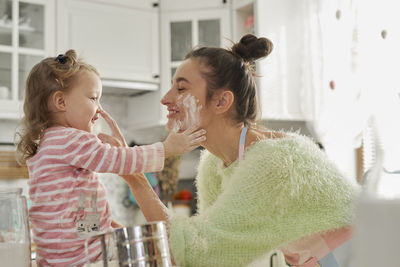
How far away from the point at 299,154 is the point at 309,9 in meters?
2.25

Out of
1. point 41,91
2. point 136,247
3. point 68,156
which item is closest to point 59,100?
point 41,91

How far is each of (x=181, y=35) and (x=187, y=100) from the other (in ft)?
6.62

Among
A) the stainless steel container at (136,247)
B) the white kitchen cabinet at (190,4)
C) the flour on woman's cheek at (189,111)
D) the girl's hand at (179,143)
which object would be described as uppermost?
the white kitchen cabinet at (190,4)

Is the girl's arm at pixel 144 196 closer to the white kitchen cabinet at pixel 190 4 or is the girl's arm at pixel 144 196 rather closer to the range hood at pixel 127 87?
the range hood at pixel 127 87

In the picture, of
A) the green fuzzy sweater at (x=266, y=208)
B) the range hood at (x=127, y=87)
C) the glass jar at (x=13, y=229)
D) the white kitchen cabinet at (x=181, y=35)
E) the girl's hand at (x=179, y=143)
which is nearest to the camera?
the glass jar at (x=13, y=229)

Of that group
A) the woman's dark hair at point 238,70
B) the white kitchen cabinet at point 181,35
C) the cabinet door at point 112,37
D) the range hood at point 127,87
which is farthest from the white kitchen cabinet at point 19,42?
the woman's dark hair at point 238,70

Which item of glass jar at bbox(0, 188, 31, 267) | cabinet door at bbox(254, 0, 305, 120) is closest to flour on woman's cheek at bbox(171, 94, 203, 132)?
glass jar at bbox(0, 188, 31, 267)

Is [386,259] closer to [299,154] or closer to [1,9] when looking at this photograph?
[299,154]

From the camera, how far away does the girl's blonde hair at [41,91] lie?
1145 millimetres

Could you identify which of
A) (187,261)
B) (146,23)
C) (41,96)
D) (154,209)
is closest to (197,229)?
(187,261)

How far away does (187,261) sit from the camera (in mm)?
861

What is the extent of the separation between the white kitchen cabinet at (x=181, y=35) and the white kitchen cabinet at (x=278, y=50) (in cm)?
11

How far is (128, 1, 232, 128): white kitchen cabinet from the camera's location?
3135 mm

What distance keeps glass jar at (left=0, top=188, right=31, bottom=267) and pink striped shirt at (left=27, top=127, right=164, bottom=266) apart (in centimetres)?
18
